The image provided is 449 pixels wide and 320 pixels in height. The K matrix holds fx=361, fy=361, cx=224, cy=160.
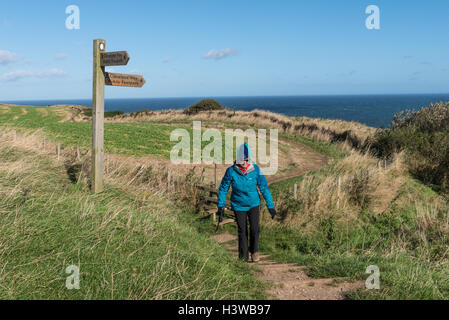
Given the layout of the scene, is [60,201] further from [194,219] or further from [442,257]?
[442,257]

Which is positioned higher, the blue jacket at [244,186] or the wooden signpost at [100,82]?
the wooden signpost at [100,82]

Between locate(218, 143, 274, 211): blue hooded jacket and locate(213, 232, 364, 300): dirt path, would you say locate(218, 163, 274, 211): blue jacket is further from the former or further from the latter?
locate(213, 232, 364, 300): dirt path

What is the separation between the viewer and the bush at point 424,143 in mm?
16219

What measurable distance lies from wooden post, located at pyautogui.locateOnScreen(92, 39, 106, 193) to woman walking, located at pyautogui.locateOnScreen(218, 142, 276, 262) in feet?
8.83

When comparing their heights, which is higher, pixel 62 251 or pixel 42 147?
pixel 42 147

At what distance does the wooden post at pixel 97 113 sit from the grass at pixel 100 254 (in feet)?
2.15

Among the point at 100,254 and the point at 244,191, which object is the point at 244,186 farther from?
the point at 100,254

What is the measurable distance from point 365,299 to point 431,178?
14.3 m

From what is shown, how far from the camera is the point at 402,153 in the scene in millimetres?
16984

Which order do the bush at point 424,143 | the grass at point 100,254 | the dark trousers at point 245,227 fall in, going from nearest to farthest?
the grass at point 100,254
the dark trousers at point 245,227
the bush at point 424,143

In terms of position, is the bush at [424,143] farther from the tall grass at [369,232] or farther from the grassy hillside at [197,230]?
the tall grass at [369,232]

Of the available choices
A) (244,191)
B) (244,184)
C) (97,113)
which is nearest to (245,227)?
(244,191)

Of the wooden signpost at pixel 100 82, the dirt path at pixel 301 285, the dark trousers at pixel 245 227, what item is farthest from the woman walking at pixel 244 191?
the wooden signpost at pixel 100 82

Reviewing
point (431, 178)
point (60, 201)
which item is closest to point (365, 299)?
point (60, 201)
